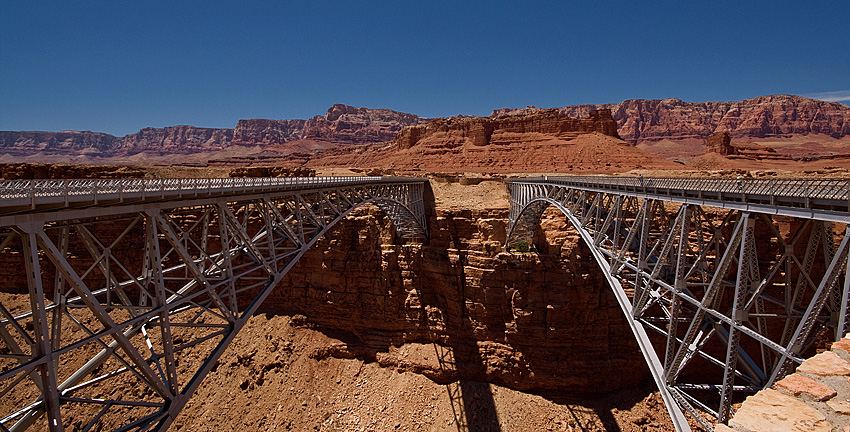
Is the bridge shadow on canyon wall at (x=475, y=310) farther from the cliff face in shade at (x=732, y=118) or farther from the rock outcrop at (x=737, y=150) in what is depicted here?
the cliff face in shade at (x=732, y=118)

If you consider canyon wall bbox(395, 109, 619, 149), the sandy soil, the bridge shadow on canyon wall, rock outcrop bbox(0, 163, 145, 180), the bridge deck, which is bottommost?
the sandy soil

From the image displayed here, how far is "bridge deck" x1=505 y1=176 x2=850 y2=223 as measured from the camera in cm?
655

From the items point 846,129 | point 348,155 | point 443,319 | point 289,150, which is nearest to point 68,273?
point 443,319

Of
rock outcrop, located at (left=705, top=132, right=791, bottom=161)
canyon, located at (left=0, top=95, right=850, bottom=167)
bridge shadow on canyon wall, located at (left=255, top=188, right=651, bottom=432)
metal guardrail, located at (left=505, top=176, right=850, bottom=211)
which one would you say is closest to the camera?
metal guardrail, located at (left=505, top=176, right=850, bottom=211)

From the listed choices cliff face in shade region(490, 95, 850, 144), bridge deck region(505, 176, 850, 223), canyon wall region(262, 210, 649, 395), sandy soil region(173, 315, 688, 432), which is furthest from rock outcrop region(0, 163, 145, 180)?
cliff face in shade region(490, 95, 850, 144)

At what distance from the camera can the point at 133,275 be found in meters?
9.52

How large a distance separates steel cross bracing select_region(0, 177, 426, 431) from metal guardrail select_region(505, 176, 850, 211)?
12300 millimetres

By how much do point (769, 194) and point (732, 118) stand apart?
163 metres

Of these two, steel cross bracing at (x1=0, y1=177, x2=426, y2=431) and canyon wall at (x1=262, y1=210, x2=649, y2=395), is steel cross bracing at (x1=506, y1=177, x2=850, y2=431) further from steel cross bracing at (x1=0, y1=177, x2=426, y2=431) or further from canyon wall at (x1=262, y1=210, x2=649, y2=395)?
steel cross bracing at (x1=0, y1=177, x2=426, y2=431)

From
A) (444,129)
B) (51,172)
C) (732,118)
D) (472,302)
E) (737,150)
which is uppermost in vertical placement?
(732,118)

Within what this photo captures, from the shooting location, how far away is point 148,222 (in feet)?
28.4

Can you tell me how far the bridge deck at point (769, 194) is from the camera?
6.55 metres

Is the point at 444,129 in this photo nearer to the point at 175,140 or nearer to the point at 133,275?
the point at 133,275

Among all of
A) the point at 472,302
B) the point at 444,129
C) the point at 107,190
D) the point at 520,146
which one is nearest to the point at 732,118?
the point at 520,146
